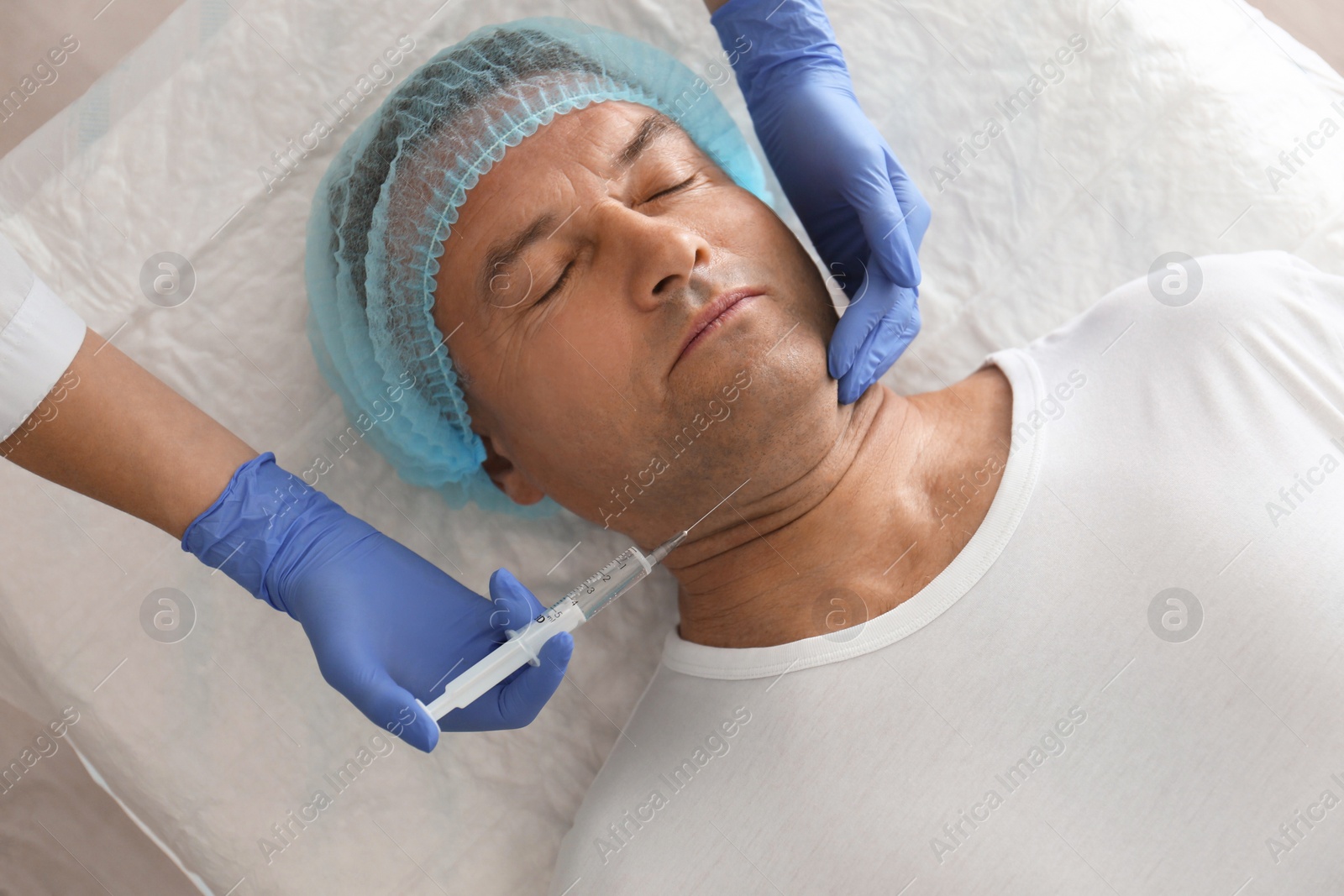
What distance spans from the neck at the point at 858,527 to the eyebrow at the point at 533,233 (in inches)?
21.2

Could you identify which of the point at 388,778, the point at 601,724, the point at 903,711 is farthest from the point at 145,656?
the point at 903,711

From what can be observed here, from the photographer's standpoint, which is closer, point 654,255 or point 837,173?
point 654,255

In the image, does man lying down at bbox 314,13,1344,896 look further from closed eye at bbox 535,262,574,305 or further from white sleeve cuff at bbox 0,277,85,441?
white sleeve cuff at bbox 0,277,85,441

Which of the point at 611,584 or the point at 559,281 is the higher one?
the point at 559,281

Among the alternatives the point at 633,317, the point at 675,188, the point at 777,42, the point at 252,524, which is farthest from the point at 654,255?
→ the point at 252,524

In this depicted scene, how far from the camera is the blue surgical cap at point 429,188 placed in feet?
4.64

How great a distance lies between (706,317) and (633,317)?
109 mm

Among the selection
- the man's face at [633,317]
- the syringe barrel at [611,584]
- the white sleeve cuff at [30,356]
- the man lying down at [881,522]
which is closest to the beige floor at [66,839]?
the white sleeve cuff at [30,356]

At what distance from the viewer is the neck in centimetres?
143

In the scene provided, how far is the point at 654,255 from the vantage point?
1266 millimetres

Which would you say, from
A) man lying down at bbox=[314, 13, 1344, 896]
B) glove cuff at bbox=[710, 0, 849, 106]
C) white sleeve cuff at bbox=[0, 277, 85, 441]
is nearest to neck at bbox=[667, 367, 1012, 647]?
man lying down at bbox=[314, 13, 1344, 896]

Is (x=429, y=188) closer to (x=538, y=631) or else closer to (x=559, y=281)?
(x=559, y=281)

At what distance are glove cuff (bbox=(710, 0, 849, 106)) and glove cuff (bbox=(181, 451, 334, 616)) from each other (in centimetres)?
115

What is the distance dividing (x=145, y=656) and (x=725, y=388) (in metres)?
1.32
